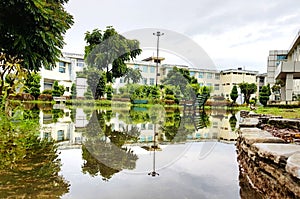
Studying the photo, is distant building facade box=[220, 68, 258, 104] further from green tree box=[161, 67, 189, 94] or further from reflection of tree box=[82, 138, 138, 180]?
reflection of tree box=[82, 138, 138, 180]

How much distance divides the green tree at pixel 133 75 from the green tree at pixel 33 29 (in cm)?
1547

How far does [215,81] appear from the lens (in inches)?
996

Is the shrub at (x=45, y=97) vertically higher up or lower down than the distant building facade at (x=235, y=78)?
lower down

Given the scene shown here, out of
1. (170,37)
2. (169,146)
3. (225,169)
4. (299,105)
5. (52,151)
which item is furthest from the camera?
(299,105)

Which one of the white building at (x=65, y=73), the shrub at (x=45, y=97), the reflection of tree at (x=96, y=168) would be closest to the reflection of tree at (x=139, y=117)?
the reflection of tree at (x=96, y=168)

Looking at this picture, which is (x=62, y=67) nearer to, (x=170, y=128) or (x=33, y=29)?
(x=170, y=128)

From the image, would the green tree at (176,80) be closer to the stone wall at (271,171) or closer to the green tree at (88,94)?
the green tree at (88,94)

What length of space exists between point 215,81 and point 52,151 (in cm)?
2278

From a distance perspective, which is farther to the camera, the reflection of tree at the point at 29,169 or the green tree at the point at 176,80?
the green tree at the point at 176,80

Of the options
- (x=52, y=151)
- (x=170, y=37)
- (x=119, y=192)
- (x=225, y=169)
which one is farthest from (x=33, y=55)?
(x=170, y=37)

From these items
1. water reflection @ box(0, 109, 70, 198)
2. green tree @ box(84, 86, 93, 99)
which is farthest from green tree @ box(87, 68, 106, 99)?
water reflection @ box(0, 109, 70, 198)

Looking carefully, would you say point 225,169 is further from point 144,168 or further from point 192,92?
point 192,92

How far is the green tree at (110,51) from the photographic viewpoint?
19812mm

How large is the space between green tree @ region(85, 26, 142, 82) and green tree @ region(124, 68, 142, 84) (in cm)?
44
